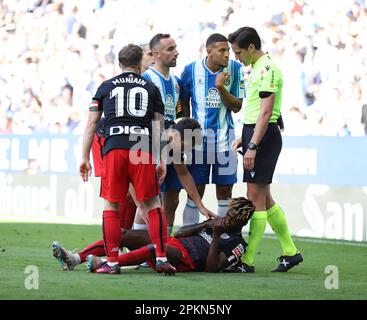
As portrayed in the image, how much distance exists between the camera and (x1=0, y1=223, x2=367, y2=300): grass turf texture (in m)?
6.72

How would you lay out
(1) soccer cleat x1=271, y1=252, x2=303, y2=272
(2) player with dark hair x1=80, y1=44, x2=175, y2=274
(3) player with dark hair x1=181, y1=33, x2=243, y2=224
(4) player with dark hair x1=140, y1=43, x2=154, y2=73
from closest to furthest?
(2) player with dark hair x1=80, y1=44, x2=175, y2=274 → (1) soccer cleat x1=271, y1=252, x2=303, y2=272 → (3) player with dark hair x1=181, y1=33, x2=243, y2=224 → (4) player with dark hair x1=140, y1=43, x2=154, y2=73

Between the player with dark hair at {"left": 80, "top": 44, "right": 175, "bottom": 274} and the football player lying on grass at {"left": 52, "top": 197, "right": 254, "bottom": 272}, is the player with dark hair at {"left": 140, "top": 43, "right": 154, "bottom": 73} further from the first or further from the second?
the football player lying on grass at {"left": 52, "top": 197, "right": 254, "bottom": 272}

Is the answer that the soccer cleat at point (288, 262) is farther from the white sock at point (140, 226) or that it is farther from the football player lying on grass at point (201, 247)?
the white sock at point (140, 226)

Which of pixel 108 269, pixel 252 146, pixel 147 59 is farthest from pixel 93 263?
pixel 147 59

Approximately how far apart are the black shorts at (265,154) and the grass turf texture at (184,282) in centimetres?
85

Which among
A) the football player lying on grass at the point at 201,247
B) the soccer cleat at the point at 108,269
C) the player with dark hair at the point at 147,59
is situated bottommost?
the soccer cleat at the point at 108,269

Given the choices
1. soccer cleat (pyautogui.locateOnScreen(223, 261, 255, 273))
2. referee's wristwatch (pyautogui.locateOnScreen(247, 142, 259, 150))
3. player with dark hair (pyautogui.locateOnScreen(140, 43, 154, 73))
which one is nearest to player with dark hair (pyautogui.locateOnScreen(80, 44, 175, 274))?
soccer cleat (pyautogui.locateOnScreen(223, 261, 255, 273))

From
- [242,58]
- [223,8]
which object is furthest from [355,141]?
[242,58]

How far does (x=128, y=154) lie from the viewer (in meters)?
7.84

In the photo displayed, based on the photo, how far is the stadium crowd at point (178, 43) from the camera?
13.2m

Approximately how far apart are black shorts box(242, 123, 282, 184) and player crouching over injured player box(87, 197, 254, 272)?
382 millimetres

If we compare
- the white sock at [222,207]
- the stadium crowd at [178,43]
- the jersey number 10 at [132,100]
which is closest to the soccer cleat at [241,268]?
the white sock at [222,207]
